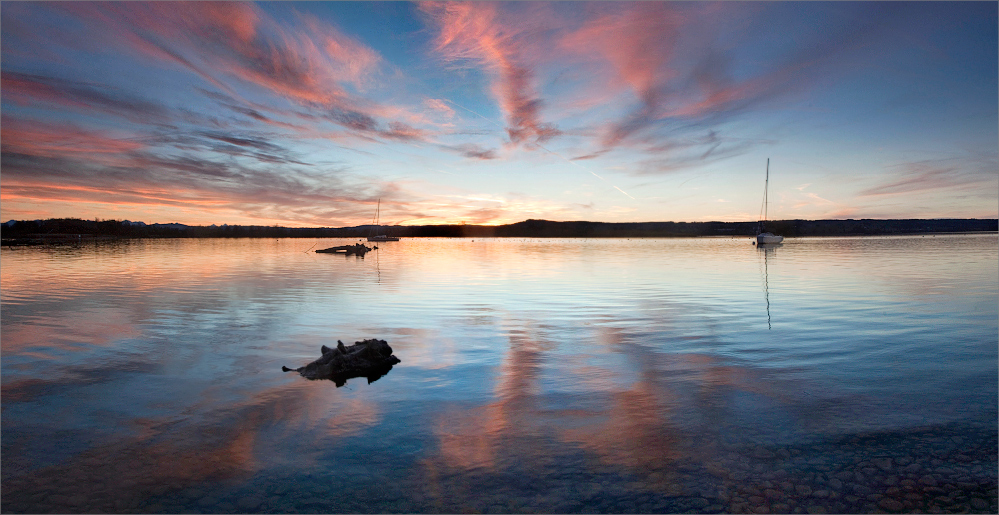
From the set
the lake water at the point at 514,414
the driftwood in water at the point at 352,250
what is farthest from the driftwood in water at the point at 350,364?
the driftwood in water at the point at 352,250

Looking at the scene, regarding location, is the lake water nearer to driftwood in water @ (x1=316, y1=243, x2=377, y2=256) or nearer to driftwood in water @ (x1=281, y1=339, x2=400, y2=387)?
driftwood in water @ (x1=281, y1=339, x2=400, y2=387)

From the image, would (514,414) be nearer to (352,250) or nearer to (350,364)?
(350,364)

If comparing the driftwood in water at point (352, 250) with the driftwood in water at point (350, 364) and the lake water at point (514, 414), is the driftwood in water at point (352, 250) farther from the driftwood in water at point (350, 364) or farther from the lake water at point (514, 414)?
the driftwood in water at point (350, 364)

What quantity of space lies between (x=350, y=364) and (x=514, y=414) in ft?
17.4

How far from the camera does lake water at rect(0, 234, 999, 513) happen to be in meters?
6.52

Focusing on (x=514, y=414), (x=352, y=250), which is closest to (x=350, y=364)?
(x=514, y=414)

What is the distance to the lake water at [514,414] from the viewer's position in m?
6.52

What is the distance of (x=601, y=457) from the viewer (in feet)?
24.7

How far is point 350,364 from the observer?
1266cm

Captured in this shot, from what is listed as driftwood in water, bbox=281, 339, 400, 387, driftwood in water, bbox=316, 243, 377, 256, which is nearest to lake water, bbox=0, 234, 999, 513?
driftwood in water, bbox=281, 339, 400, 387

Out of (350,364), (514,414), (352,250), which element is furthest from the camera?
(352,250)

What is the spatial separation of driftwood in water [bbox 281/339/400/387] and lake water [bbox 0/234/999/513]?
1.43 ft

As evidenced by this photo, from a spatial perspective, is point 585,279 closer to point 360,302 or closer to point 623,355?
point 360,302

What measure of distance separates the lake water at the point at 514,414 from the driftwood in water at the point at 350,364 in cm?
44
